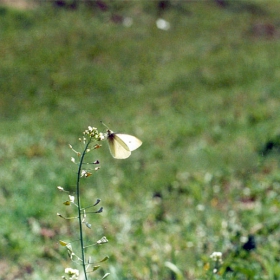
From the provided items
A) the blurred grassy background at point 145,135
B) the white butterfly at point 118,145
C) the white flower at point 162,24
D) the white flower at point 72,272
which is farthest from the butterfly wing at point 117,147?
the white flower at point 162,24

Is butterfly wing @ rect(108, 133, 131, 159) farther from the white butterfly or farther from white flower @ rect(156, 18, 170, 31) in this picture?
white flower @ rect(156, 18, 170, 31)

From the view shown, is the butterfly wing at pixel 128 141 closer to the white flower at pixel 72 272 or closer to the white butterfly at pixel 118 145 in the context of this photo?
the white butterfly at pixel 118 145

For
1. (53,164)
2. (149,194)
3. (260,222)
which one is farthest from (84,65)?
(260,222)

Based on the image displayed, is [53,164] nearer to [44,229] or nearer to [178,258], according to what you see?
[44,229]

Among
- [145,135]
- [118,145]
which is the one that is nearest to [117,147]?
[118,145]

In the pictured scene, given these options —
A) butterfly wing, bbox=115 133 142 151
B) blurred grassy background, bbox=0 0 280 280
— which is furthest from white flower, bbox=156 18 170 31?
butterfly wing, bbox=115 133 142 151
